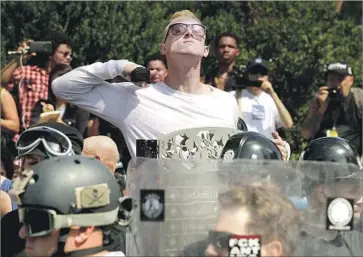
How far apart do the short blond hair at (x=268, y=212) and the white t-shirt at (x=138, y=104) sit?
5.22ft

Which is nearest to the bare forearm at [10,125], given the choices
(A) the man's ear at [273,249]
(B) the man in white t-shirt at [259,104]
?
(B) the man in white t-shirt at [259,104]

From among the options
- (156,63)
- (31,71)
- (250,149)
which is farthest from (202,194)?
(31,71)

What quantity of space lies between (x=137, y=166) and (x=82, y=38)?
33.2ft

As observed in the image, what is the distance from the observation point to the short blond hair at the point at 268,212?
12.0ft

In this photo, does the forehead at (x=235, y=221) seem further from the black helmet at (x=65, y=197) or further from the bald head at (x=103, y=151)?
the bald head at (x=103, y=151)

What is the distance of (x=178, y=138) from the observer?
5191 millimetres

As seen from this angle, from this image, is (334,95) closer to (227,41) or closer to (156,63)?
(227,41)

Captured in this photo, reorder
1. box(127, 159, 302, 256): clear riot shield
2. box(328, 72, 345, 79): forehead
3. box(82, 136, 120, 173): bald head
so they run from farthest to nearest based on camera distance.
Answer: box(328, 72, 345, 79): forehead
box(82, 136, 120, 173): bald head
box(127, 159, 302, 256): clear riot shield

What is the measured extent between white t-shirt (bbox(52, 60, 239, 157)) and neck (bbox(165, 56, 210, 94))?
0.18ft

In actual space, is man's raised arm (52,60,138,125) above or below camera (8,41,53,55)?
below

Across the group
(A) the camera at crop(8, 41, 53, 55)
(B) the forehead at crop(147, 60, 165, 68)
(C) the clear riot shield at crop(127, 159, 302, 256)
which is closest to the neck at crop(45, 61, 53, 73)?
(A) the camera at crop(8, 41, 53, 55)

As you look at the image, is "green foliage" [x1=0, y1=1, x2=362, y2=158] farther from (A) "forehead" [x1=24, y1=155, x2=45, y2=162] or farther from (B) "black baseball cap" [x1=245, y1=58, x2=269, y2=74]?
(A) "forehead" [x1=24, y1=155, x2=45, y2=162]

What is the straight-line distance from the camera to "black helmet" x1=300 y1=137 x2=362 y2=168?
184 inches

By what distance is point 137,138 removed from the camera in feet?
17.8
